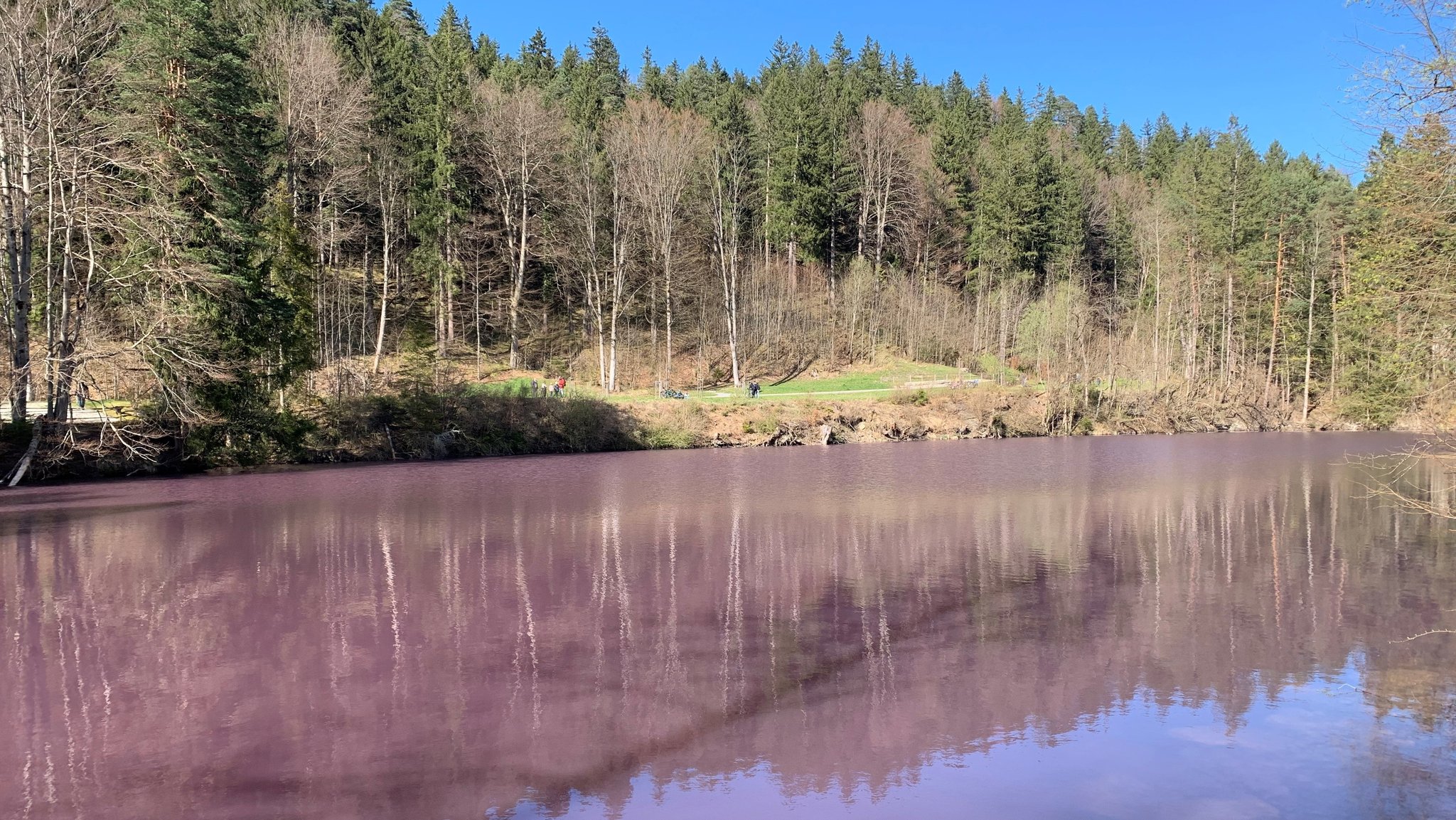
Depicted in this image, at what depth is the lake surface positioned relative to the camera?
6.65 metres

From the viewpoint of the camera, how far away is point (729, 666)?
9344 mm

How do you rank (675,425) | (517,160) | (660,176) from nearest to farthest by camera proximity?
(675,425), (660,176), (517,160)

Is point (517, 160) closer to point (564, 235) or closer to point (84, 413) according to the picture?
point (564, 235)

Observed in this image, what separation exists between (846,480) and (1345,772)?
19630 mm

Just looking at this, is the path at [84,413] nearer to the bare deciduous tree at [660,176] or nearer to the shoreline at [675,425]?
the shoreline at [675,425]

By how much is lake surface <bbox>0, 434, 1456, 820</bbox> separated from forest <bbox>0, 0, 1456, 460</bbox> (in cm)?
447

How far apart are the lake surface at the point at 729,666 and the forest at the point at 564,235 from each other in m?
4.47

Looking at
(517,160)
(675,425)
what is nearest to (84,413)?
(675,425)

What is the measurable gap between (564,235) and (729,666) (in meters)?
46.7

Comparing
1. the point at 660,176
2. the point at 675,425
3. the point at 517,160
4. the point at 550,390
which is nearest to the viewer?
the point at 675,425

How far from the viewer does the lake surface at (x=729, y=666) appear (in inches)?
262

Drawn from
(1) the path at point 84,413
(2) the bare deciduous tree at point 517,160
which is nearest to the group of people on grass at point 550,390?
(2) the bare deciduous tree at point 517,160

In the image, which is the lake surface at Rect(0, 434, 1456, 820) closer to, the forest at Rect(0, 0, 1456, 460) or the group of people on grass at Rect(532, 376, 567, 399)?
the forest at Rect(0, 0, 1456, 460)

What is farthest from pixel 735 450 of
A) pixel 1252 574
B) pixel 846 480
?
pixel 1252 574
